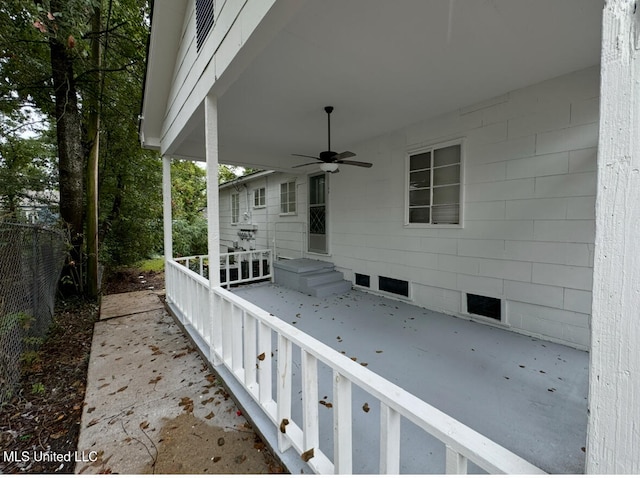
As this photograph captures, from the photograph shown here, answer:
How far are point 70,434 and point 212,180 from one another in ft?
7.84

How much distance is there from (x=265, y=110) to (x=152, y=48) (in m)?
1.66

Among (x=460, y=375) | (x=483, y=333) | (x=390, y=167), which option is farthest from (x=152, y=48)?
→ (x=483, y=333)

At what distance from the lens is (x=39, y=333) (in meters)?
3.48

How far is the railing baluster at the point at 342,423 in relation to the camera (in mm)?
1331

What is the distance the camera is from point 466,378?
2527mm

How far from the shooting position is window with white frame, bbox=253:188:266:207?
8.94 metres

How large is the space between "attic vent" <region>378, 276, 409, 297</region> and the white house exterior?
38 mm

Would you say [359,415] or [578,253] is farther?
[578,253]

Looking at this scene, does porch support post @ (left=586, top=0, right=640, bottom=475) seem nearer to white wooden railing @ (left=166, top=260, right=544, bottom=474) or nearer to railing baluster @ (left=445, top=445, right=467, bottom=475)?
white wooden railing @ (left=166, top=260, right=544, bottom=474)

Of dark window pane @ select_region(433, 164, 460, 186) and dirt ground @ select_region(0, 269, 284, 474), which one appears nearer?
dirt ground @ select_region(0, 269, 284, 474)

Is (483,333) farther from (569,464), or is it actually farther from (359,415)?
(359,415)

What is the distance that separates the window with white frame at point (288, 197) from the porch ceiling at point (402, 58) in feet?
10.1

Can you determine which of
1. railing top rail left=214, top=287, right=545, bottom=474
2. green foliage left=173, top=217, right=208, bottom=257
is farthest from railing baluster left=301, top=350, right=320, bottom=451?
green foliage left=173, top=217, right=208, bottom=257

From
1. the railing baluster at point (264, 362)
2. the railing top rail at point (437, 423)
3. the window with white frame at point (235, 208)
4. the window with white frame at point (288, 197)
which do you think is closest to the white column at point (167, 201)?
the window with white frame at point (288, 197)
